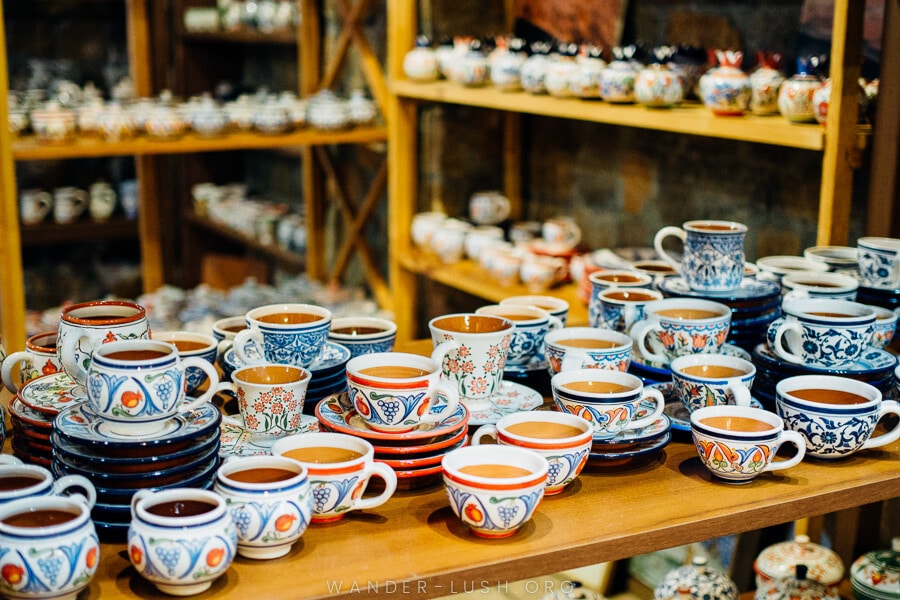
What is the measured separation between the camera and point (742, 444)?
110 centimetres

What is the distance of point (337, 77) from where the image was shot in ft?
11.9

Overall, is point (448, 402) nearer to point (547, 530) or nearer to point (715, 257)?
point (547, 530)

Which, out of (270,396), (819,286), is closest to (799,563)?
(819,286)

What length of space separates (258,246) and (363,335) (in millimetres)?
2664

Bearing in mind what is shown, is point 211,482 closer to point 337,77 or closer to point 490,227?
point 490,227

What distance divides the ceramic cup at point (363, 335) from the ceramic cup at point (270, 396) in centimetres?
23

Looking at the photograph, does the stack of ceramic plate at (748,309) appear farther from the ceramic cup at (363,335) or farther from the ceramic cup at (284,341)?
the ceramic cup at (284,341)

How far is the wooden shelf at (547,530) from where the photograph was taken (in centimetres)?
93

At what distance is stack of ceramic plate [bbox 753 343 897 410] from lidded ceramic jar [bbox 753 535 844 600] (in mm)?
532

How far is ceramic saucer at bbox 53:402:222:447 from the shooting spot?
3.24 ft

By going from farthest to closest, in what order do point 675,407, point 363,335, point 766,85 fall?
point 766,85
point 363,335
point 675,407

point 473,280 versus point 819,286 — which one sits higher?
point 819,286

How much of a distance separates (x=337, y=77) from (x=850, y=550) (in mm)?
2405

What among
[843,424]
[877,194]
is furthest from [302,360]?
[877,194]
